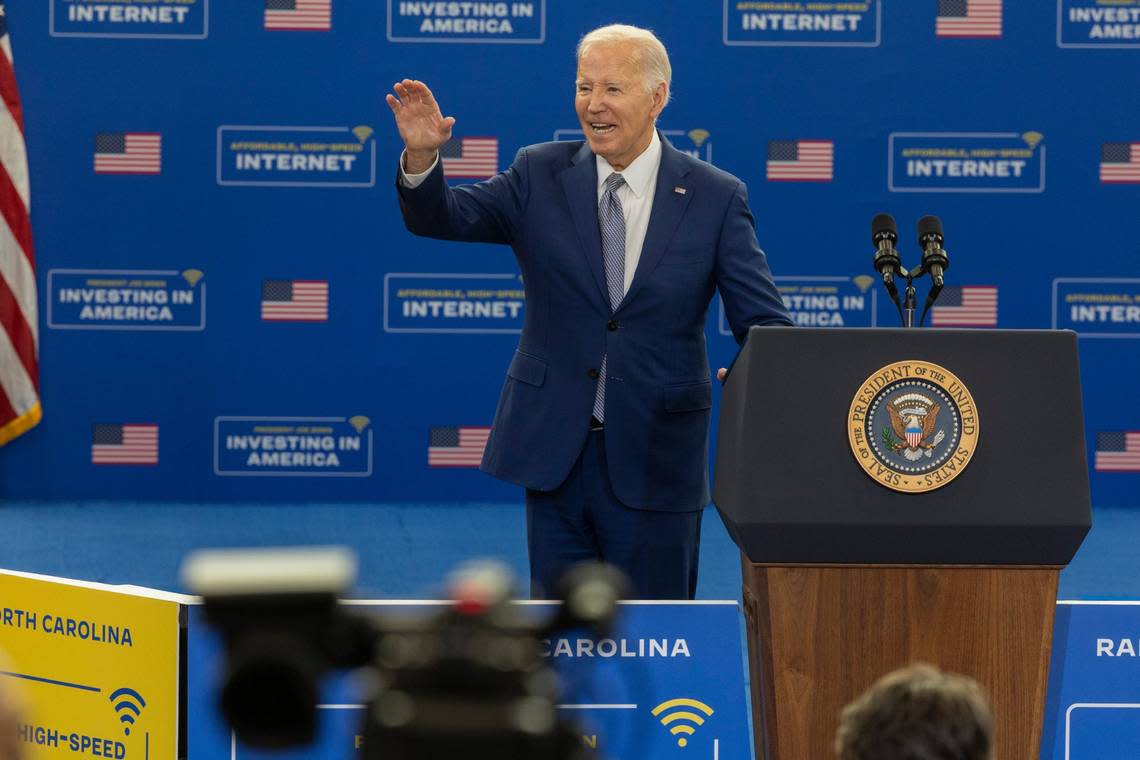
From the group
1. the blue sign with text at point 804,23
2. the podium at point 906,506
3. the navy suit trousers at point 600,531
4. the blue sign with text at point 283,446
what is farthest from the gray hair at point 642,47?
the blue sign with text at point 283,446

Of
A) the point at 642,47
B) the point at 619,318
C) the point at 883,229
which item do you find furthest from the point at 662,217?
the point at 883,229

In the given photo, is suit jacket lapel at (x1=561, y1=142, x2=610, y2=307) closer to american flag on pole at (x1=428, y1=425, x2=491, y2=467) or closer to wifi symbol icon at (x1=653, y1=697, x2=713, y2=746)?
wifi symbol icon at (x1=653, y1=697, x2=713, y2=746)

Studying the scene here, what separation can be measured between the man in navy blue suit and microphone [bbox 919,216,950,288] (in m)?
0.32

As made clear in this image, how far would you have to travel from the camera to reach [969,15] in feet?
22.7

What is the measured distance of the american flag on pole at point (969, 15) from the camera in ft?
22.7

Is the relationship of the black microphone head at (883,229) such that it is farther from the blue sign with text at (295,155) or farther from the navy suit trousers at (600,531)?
the blue sign with text at (295,155)

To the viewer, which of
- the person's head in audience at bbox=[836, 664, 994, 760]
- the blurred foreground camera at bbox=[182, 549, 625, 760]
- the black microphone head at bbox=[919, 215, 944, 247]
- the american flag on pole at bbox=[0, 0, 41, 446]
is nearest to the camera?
the blurred foreground camera at bbox=[182, 549, 625, 760]

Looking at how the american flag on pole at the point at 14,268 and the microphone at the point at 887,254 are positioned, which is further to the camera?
the american flag on pole at the point at 14,268

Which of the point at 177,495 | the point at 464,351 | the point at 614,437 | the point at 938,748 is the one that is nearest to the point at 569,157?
the point at 614,437

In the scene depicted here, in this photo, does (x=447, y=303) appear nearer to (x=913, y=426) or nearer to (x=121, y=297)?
(x=121, y=297)

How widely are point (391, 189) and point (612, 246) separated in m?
4.14

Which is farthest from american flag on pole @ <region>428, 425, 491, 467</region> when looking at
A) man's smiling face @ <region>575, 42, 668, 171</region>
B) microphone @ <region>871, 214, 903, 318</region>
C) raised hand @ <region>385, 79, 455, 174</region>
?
microphone @ <region>871, 214, 903, 318</region>

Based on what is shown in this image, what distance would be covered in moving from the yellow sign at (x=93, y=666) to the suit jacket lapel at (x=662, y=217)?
41.5 inches

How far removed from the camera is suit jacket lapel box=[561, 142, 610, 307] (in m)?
2.90
